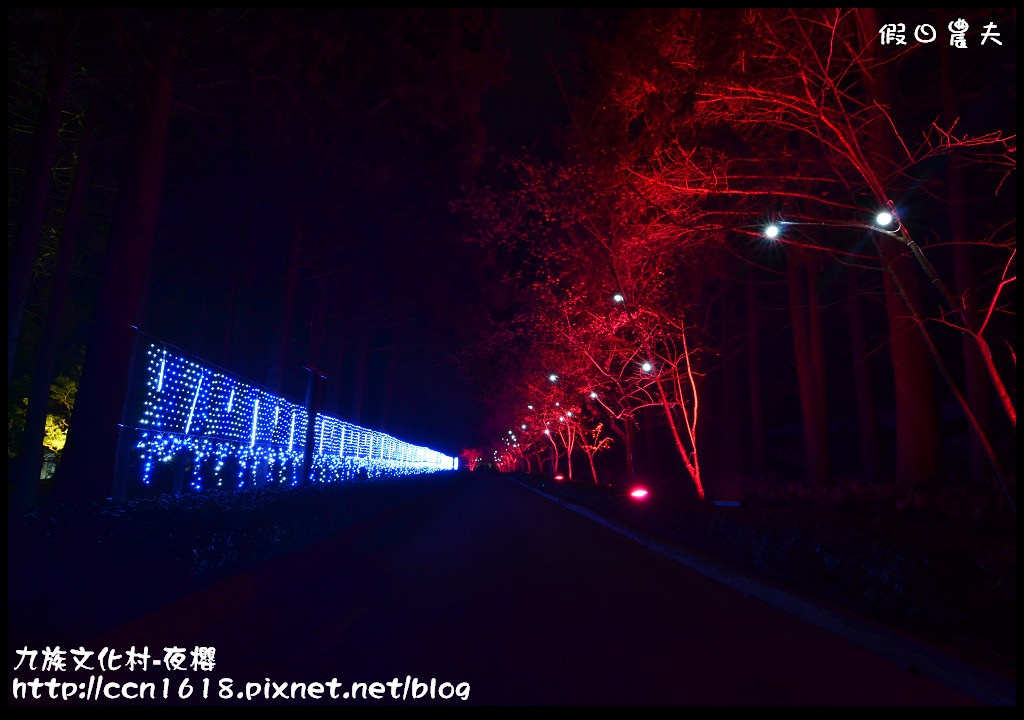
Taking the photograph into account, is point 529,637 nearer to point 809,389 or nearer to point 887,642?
point 887,642

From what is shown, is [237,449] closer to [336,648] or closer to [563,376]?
[336,648]

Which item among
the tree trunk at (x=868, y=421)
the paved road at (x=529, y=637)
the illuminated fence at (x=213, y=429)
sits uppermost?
the tree trunk at (x=868, y=421)

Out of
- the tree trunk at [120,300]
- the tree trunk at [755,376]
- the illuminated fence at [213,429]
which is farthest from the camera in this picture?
the tree trunk at [755,376]

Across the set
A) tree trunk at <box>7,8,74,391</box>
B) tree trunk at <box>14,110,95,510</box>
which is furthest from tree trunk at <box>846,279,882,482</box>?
tree trunk at <box>14,110,95,510</box>

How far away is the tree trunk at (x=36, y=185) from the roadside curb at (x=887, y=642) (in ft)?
44.1

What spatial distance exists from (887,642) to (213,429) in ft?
40.2

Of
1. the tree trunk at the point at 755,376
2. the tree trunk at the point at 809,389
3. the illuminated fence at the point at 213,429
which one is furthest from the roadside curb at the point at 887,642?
the tree trunk at the point at 755,376

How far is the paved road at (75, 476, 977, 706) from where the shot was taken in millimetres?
5258

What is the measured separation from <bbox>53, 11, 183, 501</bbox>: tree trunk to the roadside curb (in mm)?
9486

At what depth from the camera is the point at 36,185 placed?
45.9 feet

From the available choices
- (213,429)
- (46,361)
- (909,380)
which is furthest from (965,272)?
(46,361)

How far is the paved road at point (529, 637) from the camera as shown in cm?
526

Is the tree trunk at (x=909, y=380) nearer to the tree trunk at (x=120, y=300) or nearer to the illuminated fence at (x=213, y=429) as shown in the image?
the tree trunk at (x=120, y=300)

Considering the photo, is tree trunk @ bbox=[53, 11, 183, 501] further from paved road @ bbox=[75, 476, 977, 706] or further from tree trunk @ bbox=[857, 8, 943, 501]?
tree trunk @ bbox=[857, 8, 943, 501]
